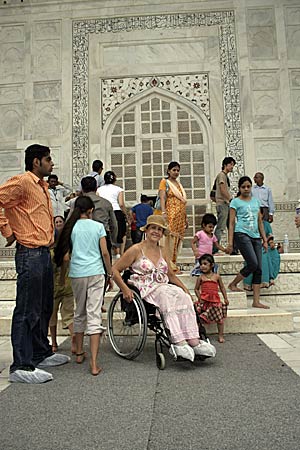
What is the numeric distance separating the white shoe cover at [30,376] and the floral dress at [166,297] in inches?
Result: 36.3

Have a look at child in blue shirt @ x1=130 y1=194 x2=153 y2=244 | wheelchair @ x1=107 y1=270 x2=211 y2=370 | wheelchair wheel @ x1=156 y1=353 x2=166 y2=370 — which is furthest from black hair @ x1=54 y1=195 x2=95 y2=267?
child in blue shirt @ x1=130 y1=194 x2=153 y2=244

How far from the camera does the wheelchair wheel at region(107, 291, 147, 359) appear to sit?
11.2 ft

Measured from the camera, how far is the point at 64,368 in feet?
11.2

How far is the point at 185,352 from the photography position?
3205 millimetres

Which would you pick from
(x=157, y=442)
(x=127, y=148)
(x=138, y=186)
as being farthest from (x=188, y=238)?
(x=157, y=442)

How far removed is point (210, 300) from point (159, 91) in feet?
22.8

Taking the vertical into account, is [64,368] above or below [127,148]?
below

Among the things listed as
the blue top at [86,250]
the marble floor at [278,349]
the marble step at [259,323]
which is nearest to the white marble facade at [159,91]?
the marble step at [259,323]

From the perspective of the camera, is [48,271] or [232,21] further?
[232,21]

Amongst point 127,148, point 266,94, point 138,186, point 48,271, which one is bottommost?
point 48,271

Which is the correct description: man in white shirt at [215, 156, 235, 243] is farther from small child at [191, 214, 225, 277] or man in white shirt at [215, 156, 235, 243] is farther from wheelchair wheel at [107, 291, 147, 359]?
wheelchair wheel at [107, 291, 147, 359]

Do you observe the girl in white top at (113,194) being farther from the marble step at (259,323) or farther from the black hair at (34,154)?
the black hair at (34,154)

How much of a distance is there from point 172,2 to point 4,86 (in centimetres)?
435

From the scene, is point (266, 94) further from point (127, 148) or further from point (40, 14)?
point (40, 14)
